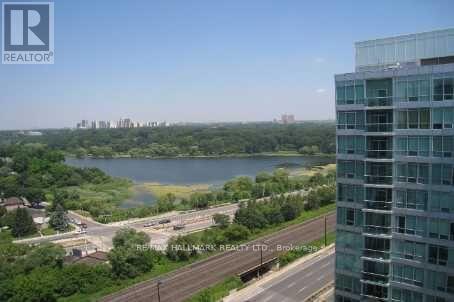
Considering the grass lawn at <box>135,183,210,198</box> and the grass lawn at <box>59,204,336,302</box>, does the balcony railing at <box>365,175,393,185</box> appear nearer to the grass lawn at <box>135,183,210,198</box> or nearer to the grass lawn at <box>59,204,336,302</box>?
the grass lawn at <box>59,204,336,302</box>

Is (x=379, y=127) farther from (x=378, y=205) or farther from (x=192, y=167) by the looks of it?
(x=192, y=167)

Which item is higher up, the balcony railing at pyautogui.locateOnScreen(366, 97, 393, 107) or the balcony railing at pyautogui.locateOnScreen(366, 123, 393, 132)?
the balcony railing at pyautogui.locateOnScreen(366, 97, 393, 107)

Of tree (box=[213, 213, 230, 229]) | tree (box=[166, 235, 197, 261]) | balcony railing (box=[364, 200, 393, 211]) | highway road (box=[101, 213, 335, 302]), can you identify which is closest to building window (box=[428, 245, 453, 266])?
balcony railing (box=[364, 200, 393, 211])

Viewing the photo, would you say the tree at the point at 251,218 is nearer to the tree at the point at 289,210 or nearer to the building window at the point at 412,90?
the tree at the point at 289,210

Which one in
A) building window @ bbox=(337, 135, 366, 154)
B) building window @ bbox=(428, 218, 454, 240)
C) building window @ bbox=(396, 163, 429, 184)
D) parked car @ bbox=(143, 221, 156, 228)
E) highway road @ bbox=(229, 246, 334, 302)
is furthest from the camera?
parked car @ bbox=(143, 221, 156, 228)

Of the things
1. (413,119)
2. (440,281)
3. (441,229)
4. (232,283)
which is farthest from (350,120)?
(232,283)

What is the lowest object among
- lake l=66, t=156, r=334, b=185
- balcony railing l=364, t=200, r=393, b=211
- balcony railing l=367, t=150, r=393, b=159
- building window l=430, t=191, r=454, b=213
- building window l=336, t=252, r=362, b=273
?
lake l=66, t=156, r=334, b=185

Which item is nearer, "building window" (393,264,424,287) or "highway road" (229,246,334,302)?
"building window" (393,264,424,287)
